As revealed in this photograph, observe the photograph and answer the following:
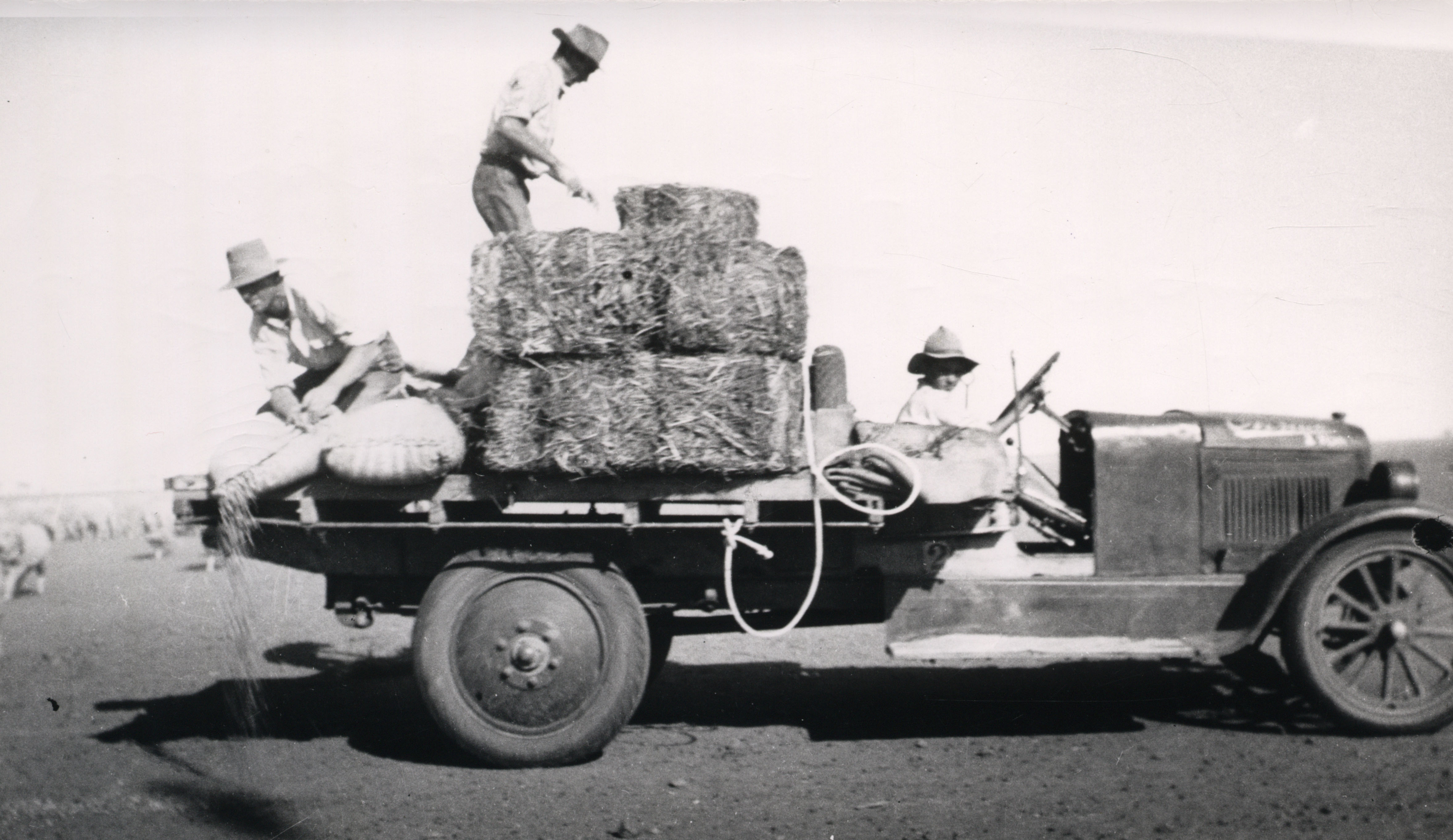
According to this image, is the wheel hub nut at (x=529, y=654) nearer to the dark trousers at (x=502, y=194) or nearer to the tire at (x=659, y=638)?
the tire at (x=659, y=638)

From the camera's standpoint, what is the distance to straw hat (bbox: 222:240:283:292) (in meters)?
5.69

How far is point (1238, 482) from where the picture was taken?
5.90m

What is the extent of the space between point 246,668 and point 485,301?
2356 millimetres

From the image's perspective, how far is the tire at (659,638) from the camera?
595cm

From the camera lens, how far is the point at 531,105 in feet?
21.2

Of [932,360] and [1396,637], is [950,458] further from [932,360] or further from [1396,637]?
[1396,637]

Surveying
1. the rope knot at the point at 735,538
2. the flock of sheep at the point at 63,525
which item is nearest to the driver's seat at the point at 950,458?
the rope knot at the point at 735,538

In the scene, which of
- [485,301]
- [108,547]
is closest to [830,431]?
[485,301]

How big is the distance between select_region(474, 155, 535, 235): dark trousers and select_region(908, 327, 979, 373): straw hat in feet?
8.16

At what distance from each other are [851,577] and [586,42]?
3554 millimetres

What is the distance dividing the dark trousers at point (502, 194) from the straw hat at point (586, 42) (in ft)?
2.57

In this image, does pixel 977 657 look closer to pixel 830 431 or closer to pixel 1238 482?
pixel 830 431

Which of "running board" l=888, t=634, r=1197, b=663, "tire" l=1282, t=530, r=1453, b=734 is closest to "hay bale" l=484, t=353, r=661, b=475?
"running board" l=888, t=634, r=1197, b=663

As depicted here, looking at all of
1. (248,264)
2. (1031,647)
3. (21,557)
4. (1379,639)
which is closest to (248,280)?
(248,264)
